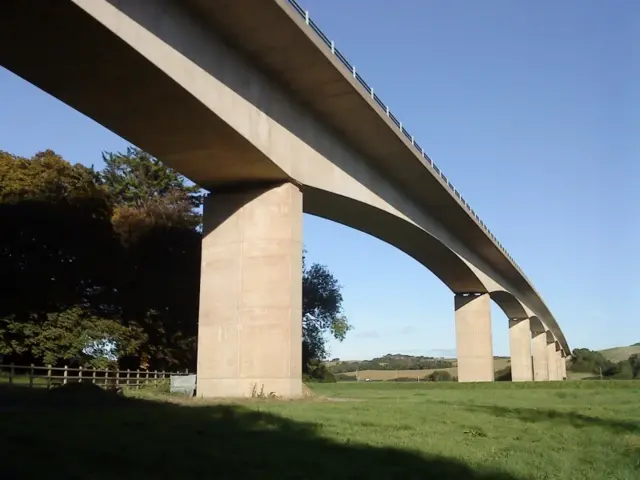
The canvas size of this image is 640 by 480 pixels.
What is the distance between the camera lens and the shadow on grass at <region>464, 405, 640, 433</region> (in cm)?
1505

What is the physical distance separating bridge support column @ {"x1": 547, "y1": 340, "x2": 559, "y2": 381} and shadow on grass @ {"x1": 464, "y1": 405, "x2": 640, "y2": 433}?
78730 mm

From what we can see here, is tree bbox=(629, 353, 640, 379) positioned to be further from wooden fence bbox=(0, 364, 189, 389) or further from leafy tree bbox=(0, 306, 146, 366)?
leafy tree bbox=(0, 306, 146, 366)

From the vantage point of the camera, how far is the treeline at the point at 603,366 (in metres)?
109

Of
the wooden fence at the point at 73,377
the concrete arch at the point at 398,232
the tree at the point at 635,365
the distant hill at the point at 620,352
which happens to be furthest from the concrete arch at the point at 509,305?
the distant hill at the point at 620,352

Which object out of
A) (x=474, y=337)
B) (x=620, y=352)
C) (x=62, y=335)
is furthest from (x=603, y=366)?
(x=62, y=335)

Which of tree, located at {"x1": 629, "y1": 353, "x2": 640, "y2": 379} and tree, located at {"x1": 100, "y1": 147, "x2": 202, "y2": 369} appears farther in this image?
tree, located at {"x1": 629, "y1": 353, "x2": 640, "y2": 379}

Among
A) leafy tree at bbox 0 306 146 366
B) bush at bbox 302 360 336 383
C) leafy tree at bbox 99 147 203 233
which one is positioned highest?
leafy tree at bbox 99 147 203 233

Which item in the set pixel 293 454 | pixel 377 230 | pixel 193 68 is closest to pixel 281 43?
pixel 193 68

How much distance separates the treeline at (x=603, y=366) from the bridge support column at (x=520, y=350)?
113ft

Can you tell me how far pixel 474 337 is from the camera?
50.4 meters

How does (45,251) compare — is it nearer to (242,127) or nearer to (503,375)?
(242,127)

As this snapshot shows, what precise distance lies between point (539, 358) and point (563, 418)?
74194 mm

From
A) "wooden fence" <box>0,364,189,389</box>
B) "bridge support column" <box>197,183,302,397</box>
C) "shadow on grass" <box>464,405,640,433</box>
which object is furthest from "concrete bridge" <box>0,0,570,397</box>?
"wooden fence" <box>0,364,189,389</box>

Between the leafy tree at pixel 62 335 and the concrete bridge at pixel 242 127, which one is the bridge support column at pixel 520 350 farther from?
the leafy tree at pixel 62 335
